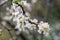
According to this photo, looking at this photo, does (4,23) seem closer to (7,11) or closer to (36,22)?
(7,11)

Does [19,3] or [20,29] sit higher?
[19,3]

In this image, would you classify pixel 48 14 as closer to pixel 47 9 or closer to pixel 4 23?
pixel 47 9

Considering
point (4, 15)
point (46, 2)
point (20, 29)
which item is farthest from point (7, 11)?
point (46, 2)
